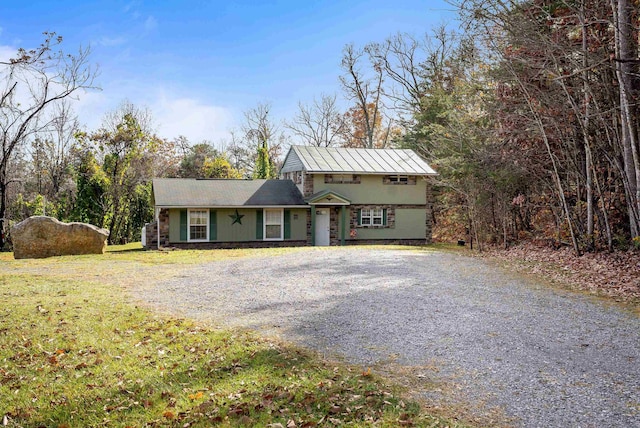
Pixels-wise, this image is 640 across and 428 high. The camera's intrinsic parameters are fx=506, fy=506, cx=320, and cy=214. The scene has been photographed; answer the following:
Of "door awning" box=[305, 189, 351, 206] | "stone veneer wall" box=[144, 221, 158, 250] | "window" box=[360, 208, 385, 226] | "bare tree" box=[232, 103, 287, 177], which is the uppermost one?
"bare tree" box=[232, 103, 287, 177]

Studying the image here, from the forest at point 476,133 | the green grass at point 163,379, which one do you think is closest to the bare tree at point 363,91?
the forest at point 476,133

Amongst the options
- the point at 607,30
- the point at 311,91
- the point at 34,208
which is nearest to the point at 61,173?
the point at 34,208

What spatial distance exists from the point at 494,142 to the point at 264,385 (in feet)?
48.1

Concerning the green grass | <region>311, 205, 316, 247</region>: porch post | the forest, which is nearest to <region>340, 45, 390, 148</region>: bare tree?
the forest

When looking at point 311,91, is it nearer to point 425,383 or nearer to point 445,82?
point 445,82

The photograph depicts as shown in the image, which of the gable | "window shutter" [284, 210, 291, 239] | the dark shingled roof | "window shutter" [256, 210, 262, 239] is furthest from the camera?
the gable

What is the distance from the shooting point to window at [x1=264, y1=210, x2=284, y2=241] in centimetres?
2294

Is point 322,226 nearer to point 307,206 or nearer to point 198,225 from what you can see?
point 307,206

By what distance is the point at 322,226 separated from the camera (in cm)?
2359

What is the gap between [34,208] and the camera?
2572cm

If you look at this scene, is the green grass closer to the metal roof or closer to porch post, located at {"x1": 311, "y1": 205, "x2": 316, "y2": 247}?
porch post, located at {"x1": 311, "y1": 205, "x2": 316, "y2": 247}

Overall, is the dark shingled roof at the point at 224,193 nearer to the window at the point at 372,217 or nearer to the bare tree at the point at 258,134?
the window at the point at 372,217

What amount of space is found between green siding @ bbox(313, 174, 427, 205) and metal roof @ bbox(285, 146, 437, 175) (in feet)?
1.45

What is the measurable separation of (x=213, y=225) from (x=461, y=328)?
54.6 feet
